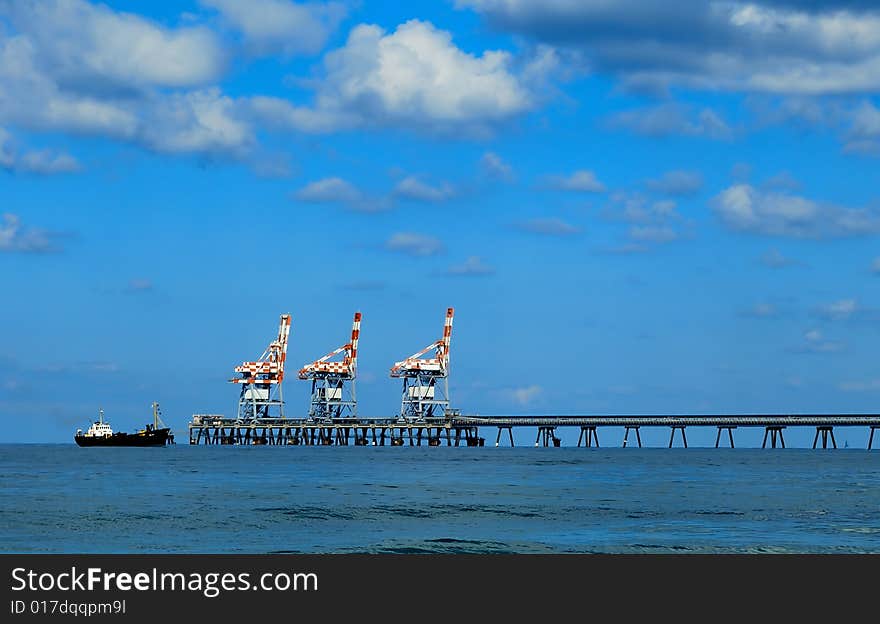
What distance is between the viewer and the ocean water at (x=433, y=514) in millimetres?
49125

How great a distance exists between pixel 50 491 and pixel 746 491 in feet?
159

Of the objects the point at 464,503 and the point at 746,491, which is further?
the point at 746,491

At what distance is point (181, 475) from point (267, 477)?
8.46m

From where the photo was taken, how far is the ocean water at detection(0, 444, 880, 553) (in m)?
49.1

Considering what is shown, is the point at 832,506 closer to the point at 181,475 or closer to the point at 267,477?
the point at 267,477

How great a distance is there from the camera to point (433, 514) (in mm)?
63844
